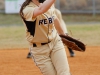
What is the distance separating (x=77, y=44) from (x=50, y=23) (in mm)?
2078

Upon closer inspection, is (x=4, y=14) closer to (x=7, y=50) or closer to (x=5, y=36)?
(x=5, y=36)

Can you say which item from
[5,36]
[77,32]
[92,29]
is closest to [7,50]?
[5,36]

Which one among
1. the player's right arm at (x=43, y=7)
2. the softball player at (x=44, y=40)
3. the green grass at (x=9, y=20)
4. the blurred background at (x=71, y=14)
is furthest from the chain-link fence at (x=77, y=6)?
the player's right arm at (x=43, y=7)

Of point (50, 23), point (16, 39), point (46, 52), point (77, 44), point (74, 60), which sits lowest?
point (16, 39)

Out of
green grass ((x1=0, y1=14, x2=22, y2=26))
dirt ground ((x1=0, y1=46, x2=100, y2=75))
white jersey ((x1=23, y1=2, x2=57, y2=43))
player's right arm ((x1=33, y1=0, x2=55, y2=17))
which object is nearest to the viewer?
player's right arm ((x1=33, y1=0, x2=55, y2=17))

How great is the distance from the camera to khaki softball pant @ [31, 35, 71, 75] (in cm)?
561

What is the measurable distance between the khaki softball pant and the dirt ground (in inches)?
105

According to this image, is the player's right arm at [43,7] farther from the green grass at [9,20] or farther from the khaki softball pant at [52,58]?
the green grass at [9,20]

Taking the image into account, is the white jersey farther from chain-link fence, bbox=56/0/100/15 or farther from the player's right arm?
chain-link fence, bbox=56/0/100/15

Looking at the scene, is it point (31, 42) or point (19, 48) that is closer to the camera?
point (31, 42)

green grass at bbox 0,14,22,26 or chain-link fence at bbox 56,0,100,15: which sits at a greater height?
chain-link fence at bbox 56,0,100,15

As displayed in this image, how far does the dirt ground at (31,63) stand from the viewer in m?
8.55

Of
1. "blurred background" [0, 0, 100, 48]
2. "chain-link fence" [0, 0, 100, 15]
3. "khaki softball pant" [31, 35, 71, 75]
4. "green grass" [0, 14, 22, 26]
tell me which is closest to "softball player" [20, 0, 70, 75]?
"khaki softball pant" [31, 35, 71, 75]

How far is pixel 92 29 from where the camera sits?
1731 cm
